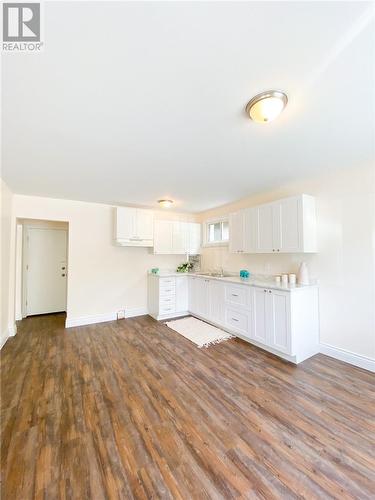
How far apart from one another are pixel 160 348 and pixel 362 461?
2333mm

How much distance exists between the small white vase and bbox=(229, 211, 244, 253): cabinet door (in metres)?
1.09

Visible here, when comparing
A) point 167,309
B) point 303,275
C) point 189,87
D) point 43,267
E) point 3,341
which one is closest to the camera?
point 189,87

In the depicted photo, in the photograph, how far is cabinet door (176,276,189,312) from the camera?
464 centimetres

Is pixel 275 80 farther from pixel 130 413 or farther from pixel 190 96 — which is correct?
pixel 130 413

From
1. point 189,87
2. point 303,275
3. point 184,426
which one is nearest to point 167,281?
point 303,275

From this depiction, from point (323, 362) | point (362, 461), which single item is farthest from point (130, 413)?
point (323, 362)

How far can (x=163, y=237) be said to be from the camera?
481 centimetres

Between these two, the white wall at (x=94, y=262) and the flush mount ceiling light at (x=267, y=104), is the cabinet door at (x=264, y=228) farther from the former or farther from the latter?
the white wall at (x=94, y=262)

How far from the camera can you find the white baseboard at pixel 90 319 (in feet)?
13.2

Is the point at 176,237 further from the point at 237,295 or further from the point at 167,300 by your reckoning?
the point at 237,295

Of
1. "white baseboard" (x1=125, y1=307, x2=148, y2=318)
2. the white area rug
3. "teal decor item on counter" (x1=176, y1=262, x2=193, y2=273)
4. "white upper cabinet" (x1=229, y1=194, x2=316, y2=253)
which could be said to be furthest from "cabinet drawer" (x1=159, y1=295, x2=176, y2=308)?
"white upper cabinet" (x1=229, y1=194, x2=316, y2=253)

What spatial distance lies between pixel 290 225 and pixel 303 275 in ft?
2.47

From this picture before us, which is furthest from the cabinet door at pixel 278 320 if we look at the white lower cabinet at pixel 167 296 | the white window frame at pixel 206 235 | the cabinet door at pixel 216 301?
the white lower cabinet at pixel 167 296

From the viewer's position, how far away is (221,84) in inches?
53.7
